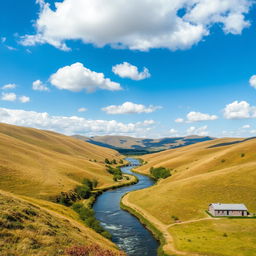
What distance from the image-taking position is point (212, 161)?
450 ft

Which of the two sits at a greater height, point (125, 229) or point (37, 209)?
point (37, 209)

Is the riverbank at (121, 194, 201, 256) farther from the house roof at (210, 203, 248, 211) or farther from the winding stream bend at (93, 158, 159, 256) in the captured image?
the house roof at (210, 203, 248, 211)

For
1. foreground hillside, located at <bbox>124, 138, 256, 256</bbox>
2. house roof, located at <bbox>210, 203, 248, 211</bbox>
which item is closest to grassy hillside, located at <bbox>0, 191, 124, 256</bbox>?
foreground hillside, located at <bbox>124, 138, 256, 256</bbox>

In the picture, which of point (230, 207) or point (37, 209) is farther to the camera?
point (230, 207)

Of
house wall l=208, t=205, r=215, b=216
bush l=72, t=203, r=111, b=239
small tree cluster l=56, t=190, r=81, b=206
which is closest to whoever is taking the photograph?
bush l=72, t=203, r=111, b=239

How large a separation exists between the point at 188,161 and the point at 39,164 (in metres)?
113

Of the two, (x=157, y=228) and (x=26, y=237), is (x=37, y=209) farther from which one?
(x=157, y=228)

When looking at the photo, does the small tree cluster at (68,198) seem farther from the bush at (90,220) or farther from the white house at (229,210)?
the white house at (229,210)

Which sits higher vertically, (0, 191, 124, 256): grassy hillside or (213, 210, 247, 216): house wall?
(0, 191, 124, 256): grassy hillside

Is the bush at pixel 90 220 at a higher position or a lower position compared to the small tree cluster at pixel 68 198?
higher

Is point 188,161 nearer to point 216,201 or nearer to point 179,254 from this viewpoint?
point 216,201

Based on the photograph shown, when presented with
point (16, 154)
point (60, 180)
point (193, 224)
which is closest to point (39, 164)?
point (16, 154)

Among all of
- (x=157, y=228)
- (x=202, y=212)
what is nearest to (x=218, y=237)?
(x=157, y=228)

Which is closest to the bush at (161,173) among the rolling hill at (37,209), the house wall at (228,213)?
the rolling hill at (37,209)
